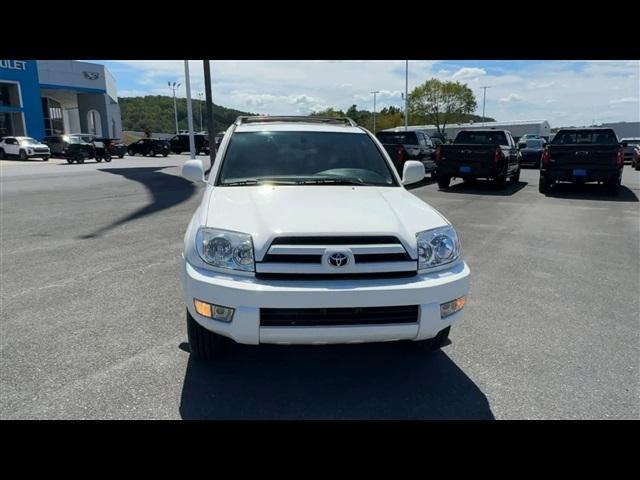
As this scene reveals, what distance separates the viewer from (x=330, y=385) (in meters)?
3.24

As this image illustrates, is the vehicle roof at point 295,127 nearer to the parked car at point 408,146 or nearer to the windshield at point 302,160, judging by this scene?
the windshield at point 302,160

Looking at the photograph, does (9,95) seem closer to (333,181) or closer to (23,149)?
(23,149)

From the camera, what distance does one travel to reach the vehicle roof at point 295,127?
4.55 m

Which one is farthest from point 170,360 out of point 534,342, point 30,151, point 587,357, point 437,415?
point 30,151

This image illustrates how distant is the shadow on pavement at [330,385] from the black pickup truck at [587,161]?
12056 millimetres

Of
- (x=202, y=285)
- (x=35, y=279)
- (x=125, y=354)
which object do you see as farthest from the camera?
(x=35, y=279)

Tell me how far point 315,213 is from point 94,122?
52.5 meters

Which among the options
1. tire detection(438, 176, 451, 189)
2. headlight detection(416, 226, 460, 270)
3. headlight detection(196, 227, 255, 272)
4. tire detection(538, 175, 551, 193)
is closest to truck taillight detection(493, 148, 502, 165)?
tire detection(538, 175, 551, 193)

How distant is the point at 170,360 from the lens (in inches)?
137

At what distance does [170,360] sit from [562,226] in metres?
8.17

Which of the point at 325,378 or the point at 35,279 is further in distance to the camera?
the point at 35,279

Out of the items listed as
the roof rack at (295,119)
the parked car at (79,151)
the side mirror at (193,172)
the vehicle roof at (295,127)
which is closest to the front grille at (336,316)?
the side mirror at (193,172)

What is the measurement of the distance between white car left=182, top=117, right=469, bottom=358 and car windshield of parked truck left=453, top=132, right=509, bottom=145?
43.7 feet
